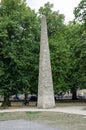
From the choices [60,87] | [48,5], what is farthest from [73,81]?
[48,5]

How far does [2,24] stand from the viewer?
1167 inches

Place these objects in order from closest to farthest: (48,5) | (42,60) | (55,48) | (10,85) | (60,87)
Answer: (42,60) → (10,85) → (55,48) → (60,87) → (48,5)

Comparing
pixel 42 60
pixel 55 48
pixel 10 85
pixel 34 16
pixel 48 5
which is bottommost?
pixel 10 85

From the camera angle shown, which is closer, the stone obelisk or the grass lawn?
the grass lawn

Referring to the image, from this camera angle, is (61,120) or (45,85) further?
(45,85)

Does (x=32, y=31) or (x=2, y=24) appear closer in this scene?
(x=2, y=24)

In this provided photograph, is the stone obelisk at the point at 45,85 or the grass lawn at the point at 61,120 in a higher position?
the stone obelisk at the point at 45,85

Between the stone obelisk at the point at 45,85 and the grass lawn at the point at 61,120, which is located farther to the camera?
the stone obelisk at the point at 45,85

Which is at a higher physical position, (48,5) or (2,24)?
(48,5)

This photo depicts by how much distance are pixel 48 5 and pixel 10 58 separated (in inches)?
485

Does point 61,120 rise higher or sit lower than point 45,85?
lower

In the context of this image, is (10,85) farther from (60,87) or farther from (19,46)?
(60,87)

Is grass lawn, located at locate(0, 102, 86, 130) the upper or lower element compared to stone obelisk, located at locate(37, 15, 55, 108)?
lower

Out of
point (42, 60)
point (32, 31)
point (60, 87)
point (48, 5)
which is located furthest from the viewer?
point (48, 5)
